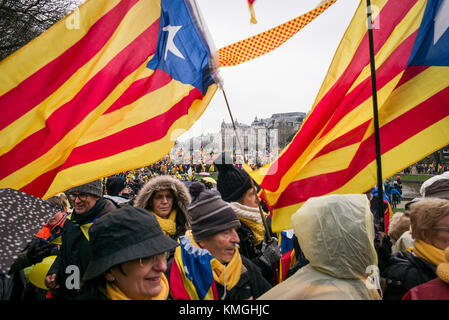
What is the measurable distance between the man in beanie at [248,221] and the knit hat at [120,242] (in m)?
1.34

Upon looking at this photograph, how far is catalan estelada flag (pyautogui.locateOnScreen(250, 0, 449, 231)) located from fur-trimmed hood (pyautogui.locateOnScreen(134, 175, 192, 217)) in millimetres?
1127

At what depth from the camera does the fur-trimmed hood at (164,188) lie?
12.1ft

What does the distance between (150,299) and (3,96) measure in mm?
1826

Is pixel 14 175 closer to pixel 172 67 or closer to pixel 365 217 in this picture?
pixel 172 67

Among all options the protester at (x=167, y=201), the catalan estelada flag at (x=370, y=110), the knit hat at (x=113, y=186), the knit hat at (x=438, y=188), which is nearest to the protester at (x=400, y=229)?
the knit hat at (x=438, y=188)

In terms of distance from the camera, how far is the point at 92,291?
5.41ft

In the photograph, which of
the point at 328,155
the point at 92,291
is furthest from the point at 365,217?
the point at 92,291

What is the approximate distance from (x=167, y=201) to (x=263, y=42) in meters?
2.01

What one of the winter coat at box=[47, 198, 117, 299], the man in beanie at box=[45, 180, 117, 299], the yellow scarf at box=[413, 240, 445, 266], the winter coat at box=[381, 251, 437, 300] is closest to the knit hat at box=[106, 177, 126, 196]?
the man in beanie at box=[45, 180, 117, 299]

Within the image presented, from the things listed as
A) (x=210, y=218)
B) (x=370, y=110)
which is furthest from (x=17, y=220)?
(x=370, y=110)

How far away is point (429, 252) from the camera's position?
→ 85.0 inches

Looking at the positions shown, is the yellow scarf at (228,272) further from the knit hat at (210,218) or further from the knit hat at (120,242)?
the knit hat at (120,242)

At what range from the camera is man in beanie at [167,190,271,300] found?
2195 millimetres

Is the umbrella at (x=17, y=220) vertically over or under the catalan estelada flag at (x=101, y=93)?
under
